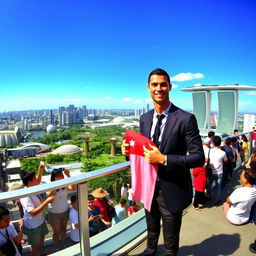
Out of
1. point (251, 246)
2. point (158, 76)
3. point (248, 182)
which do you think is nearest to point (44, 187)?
point (158, 76)

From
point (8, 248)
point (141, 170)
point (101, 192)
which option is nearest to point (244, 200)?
point (141, 170)

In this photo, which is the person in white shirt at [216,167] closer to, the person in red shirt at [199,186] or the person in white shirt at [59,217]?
the person in red shirt at [199,186]

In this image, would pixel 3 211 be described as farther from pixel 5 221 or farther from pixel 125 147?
pixel 125 147

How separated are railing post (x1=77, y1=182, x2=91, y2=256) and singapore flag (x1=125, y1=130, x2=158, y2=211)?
37cm

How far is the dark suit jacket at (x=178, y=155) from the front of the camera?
46.7 inches

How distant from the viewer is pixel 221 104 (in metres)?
48.4

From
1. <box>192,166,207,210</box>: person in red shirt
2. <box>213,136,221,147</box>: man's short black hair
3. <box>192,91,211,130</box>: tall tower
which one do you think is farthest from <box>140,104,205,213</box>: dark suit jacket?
<box>192,91,211,130</box>: tall tower

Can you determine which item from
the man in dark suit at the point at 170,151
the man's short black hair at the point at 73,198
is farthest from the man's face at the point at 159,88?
the man's short black hair at the point at 73,198

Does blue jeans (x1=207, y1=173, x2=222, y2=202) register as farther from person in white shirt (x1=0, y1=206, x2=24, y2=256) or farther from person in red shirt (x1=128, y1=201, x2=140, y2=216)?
person in white shirt (x1=0, y1=206, x2=24, y2=256)

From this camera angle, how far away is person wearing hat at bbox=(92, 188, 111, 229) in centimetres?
197

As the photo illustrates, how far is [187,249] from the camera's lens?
1.85 metres

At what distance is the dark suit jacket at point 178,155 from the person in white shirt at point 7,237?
108 centimetres

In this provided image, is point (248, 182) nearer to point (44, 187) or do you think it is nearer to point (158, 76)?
point (158, 76)

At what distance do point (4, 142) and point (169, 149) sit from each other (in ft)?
241
